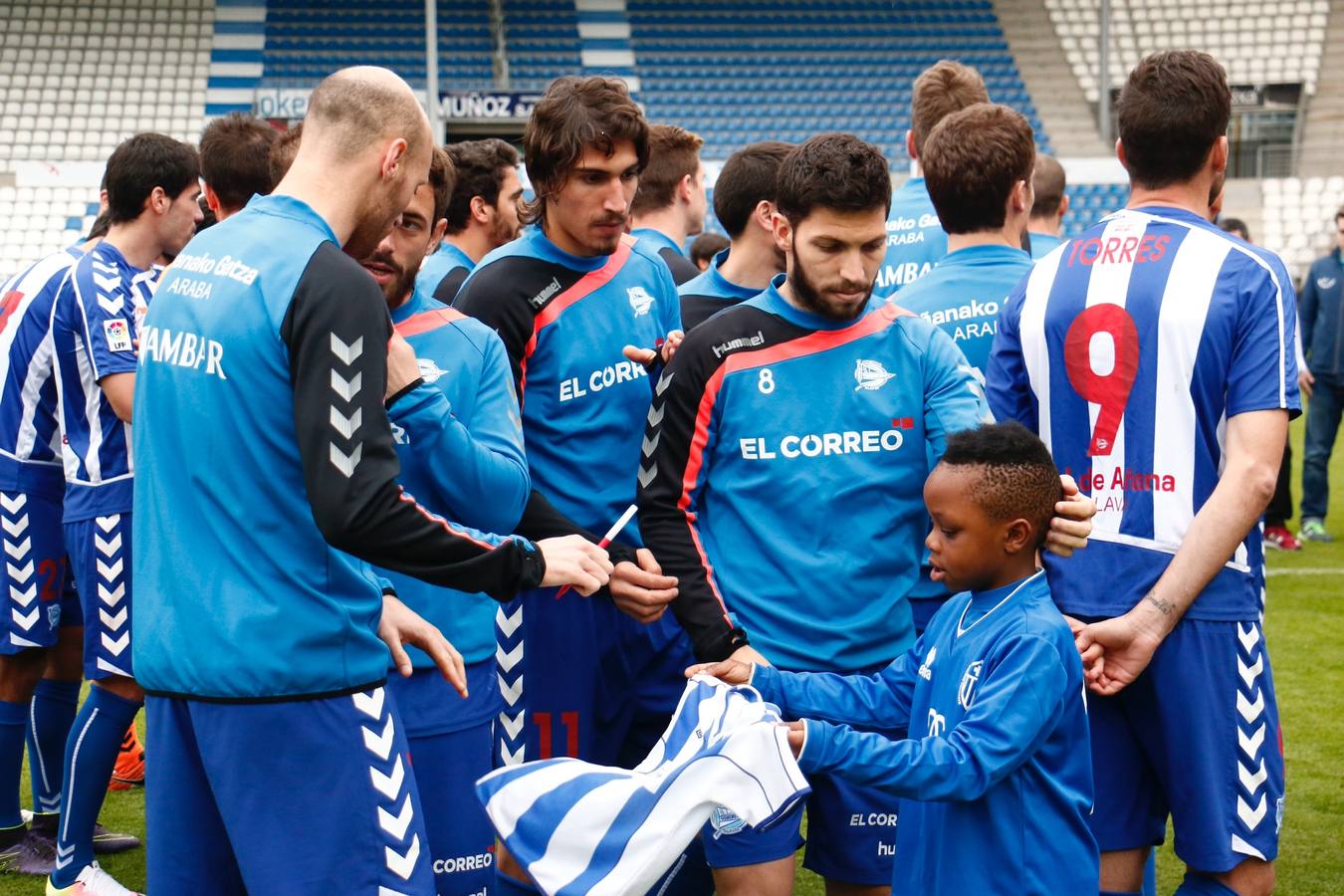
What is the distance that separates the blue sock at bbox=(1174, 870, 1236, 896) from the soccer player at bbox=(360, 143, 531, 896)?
4.71 feet

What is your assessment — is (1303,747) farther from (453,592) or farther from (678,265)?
(453,592)

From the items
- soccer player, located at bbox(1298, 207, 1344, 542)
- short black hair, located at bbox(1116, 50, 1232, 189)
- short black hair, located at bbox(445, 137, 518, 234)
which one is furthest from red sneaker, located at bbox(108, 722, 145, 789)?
soccer player, located at bbox(1298, 207, 1344, 542)

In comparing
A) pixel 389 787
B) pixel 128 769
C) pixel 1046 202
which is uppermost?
pixel 1046 202

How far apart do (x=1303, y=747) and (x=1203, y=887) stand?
121 inches

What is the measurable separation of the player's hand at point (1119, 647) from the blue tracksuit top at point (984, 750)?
0.33 m

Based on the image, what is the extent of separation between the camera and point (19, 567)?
4320 millimetres

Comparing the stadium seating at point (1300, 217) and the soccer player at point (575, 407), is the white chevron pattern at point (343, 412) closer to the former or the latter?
the soccer player at point (575, 407)

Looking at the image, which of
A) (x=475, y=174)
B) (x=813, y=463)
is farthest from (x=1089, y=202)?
(x=813, y=463)

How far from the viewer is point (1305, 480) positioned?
991cm

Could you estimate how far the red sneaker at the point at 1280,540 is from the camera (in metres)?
9.56

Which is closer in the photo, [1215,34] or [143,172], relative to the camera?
[143,172]

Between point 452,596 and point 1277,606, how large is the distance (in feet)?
20.8

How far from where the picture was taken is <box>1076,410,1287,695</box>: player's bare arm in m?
2.73

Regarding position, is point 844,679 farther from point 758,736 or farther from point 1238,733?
point 1238,733
